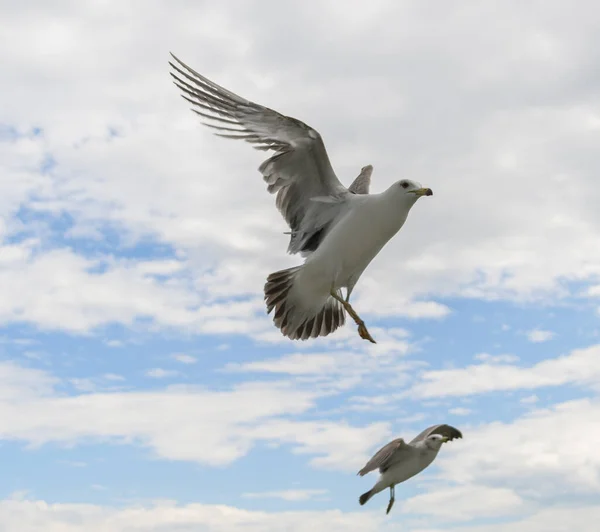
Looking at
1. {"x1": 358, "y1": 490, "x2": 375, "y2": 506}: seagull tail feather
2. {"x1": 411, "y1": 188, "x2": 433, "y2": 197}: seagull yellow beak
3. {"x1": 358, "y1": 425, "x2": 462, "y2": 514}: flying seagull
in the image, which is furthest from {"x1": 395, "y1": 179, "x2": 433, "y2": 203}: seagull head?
{"x1": 358, "y1": 490, "x2": 375, "y2": 506}: seagull tail feather

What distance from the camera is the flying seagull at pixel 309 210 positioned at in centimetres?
1036

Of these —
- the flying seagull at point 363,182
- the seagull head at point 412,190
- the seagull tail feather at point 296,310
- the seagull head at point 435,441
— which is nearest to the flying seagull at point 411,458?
the seagull head at point 435,441

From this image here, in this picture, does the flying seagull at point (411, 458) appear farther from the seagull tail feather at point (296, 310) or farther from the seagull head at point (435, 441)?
the seagull tail feather at point (296, 310)

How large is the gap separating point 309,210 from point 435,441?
4.78m

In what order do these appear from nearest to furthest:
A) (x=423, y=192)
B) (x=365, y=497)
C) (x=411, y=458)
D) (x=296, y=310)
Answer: (x=423, y=192) → (x=296, y=310) → (x=411, y=458) → (x=365, y=497)

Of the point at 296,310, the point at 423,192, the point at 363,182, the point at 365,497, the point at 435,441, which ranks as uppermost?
the point at 363,182

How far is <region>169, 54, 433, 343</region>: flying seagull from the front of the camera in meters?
10.4

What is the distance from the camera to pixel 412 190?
1024 centimetres

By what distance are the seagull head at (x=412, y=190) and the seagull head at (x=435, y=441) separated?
5.07 metres

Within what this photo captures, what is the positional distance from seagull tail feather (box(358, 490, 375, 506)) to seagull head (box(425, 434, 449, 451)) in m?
1.37

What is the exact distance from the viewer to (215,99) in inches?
439

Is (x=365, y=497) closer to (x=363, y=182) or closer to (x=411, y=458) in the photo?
(x=411, y=458)

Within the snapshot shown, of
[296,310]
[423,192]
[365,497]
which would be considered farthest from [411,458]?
[423,192]

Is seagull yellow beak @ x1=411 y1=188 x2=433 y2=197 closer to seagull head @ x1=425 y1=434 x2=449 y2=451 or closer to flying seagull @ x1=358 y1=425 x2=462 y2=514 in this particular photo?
flying seagull @ x1=358 y1=425 x2=462 y2=514
